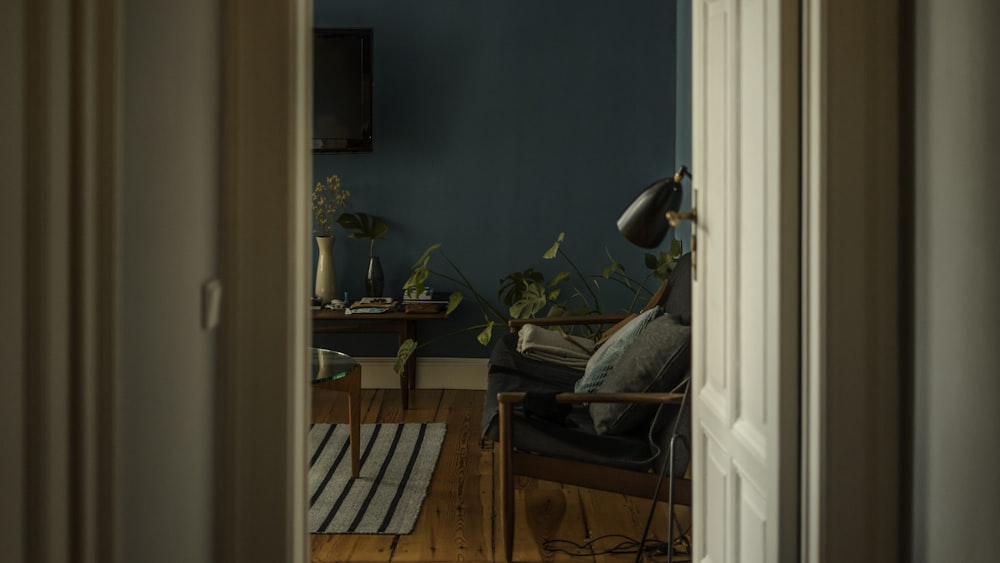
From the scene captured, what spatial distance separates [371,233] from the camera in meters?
5.53

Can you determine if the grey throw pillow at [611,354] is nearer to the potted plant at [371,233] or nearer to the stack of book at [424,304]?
the stack of book at [424,304]

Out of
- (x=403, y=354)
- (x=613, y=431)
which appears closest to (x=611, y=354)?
(x=613, y=431)

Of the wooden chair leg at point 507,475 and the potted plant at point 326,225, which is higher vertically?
the potted plant at point 326,225

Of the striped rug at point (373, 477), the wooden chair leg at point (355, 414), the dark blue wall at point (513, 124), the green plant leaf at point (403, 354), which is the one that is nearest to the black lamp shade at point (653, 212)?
the striped rug at point (373, 477)

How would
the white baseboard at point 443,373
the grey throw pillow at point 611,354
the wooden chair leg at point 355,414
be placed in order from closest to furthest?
the grey throw pillow at point 611,354
the wooden chair leg at point 355,414
the white baseboard at point 443,373

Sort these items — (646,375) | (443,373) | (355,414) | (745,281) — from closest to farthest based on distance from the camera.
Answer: (745,281), (646,375), (355,414), (443,373)

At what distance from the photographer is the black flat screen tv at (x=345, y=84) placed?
18.1 feet

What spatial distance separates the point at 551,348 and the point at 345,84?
2.16 metres

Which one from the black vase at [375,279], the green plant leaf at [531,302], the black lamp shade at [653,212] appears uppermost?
the black lamp shade at [653,212]

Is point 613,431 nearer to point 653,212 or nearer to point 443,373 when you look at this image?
point 653,212

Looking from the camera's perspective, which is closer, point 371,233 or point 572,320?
point 572,320
